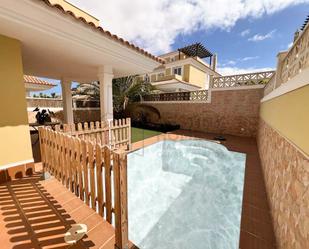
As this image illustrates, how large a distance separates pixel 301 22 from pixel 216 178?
17.0 feet

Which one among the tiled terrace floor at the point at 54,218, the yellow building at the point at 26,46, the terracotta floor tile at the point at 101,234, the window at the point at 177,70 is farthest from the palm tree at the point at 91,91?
the terracotta floor tile at the point at 101,234

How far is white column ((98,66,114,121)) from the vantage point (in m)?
5.64

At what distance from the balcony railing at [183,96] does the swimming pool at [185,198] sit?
21.3 feet

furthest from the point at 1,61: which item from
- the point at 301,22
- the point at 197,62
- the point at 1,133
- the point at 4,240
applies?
the point at 197,62

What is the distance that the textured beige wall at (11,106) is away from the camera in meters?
3.22

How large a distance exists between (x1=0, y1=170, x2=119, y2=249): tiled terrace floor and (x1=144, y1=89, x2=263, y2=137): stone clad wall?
11224 mm

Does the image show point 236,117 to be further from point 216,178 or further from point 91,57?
point 91,57

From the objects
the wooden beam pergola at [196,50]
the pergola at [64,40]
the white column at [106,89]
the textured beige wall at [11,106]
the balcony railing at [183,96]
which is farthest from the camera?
the wooden beam pergola at [196,50]

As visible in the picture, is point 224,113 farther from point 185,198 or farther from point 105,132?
point 105,132

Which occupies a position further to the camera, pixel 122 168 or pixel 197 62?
pixel 197 62

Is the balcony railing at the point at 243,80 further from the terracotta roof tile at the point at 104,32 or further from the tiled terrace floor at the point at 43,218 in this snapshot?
the tiled terrace floor at the point at 43,218

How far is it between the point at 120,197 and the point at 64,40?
3.81 metres

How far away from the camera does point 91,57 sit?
4.65 m

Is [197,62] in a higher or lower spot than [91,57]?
higher
